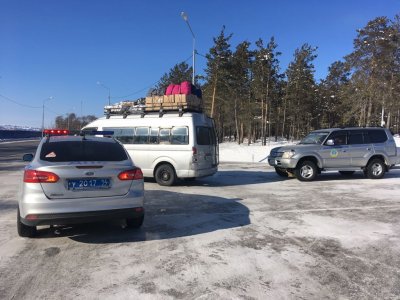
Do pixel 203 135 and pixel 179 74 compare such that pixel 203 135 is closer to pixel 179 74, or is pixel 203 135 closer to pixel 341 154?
pixel 341 154

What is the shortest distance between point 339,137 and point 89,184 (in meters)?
11.2

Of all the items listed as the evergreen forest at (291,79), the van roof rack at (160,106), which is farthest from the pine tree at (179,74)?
the van roof rack at (160,106)

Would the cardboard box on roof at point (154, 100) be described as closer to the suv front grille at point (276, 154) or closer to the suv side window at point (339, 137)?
the suv front grille at point (276, 154)

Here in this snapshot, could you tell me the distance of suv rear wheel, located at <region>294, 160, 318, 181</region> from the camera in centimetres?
1408

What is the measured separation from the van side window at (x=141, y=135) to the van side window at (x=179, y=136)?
1113 millimetres

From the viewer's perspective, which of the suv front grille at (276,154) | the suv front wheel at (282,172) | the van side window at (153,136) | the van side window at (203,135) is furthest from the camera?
the suv front wheel at (282,172)

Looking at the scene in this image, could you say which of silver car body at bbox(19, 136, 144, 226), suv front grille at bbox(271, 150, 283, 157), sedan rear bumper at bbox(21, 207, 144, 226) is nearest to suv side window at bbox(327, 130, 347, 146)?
suv front grille at bbox(271, 150, 283, 157)

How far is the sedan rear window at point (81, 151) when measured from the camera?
603cm

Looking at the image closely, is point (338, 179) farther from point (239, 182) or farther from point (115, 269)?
point (115, 269)

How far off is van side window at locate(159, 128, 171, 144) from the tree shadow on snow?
10.00 feet

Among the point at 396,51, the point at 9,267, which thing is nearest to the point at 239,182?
the point at 9,267

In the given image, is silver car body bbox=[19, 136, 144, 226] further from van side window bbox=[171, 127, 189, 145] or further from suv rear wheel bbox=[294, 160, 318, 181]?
suv rear wheel bbox=[294, 160, 318, 181]

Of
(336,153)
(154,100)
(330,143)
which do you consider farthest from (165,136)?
(336,153)

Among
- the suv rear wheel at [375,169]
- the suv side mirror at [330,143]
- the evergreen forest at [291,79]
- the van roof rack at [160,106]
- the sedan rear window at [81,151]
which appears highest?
the evergreen forest at [291,79]
